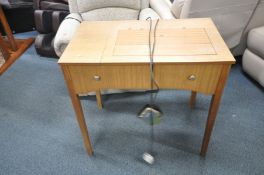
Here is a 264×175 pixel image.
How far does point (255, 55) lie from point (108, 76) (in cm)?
134

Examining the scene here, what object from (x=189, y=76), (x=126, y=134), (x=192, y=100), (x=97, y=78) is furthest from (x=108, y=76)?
(x=192, y=100)

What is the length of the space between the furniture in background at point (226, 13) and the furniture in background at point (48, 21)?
1.04 meters

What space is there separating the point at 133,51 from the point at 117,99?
811 mm

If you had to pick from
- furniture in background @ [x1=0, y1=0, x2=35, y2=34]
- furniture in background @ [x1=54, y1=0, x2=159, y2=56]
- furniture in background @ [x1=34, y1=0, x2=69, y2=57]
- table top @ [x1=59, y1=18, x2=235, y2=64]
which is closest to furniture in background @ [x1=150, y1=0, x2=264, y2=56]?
furniture in background @ [x1=54, y1=0, x2=159, y2=56]

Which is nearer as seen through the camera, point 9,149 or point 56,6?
point 9,149

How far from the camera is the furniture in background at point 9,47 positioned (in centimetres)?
204

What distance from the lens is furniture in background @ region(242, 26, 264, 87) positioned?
150 centimetres

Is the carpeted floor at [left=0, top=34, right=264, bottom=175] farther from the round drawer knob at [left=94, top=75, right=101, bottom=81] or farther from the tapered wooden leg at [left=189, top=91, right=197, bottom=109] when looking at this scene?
the round drawer knob at [left=94, top=75, right=101, bottom=81]

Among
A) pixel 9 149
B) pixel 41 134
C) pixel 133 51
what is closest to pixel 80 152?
pixel 41 134

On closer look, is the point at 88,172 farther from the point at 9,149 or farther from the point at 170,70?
the point at 170,70

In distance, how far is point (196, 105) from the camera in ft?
4.92

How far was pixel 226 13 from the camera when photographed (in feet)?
4.74

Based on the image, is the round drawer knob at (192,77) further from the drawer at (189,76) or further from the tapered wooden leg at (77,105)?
the tapered wooden leg at (77,105)

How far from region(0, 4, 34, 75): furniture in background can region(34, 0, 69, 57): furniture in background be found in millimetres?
287
